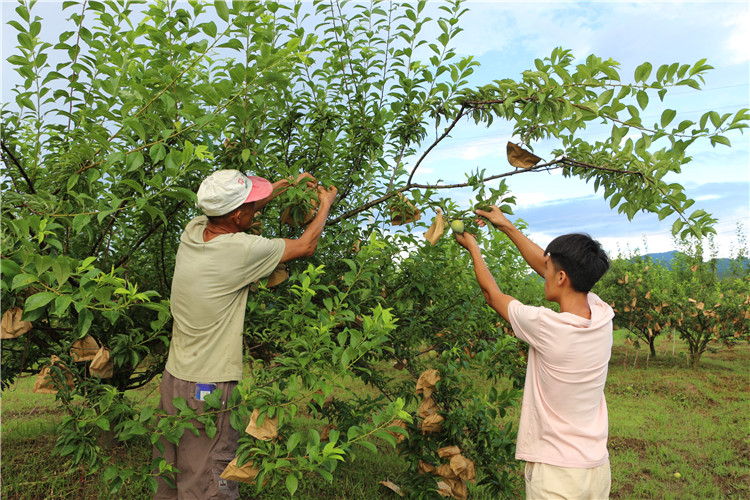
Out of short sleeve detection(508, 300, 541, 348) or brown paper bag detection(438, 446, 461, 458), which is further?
brown paper bag detection(438, 446, 461, 458)

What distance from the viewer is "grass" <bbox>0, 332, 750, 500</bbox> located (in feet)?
12.9

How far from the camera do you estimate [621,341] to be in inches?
591

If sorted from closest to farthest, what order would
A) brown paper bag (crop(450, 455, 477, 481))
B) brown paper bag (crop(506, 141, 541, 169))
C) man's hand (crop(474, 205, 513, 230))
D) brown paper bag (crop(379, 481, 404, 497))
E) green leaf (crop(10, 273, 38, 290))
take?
green leaf (crop(10, 273, 38, 290))
man's hand (crop(474, 205, 513, 230))
brown paper bag (crop(506, 141, 541, 169))
brown paper bag (crop(450, 455, 477, 481))
brown paper bag (crop(379, 481, 404, 497))

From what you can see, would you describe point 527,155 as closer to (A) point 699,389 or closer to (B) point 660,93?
(B) point 660,93

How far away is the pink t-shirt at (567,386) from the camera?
221cm

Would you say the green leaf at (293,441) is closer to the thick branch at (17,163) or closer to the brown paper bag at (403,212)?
the brown paper bag at (403,212)

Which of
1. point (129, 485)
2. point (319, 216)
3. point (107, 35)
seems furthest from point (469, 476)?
point (107, 35)

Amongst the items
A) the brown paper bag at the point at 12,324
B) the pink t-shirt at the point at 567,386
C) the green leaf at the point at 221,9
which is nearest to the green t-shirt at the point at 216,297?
the brown paper bag at the point at 12,324

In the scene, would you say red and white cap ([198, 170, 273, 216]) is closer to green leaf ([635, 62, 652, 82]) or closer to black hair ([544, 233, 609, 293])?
black hair ([544, 233, 609, 293])

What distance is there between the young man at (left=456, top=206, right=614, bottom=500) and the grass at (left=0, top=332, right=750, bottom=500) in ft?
5.29

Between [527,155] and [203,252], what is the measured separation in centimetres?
173

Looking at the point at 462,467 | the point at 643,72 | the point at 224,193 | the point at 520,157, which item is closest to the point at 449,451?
the point at 462,467

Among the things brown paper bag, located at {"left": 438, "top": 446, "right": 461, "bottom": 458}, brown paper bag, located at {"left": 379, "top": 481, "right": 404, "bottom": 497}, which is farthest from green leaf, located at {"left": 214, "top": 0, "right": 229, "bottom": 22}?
brown paper bag, located at {"left": 379, "top": 481, "right": 404, "bottom": 497}

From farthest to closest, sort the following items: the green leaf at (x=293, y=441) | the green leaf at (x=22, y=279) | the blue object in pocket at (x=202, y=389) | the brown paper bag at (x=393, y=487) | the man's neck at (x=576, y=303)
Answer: the brown paper bag at (x=393, y=487) < the blue object in pocket at (x=202, y=389) < the man's neck at (x=576, y=303) < the green leaf at (x=293, y=441) < the green leaf at (x=22, y=279)
